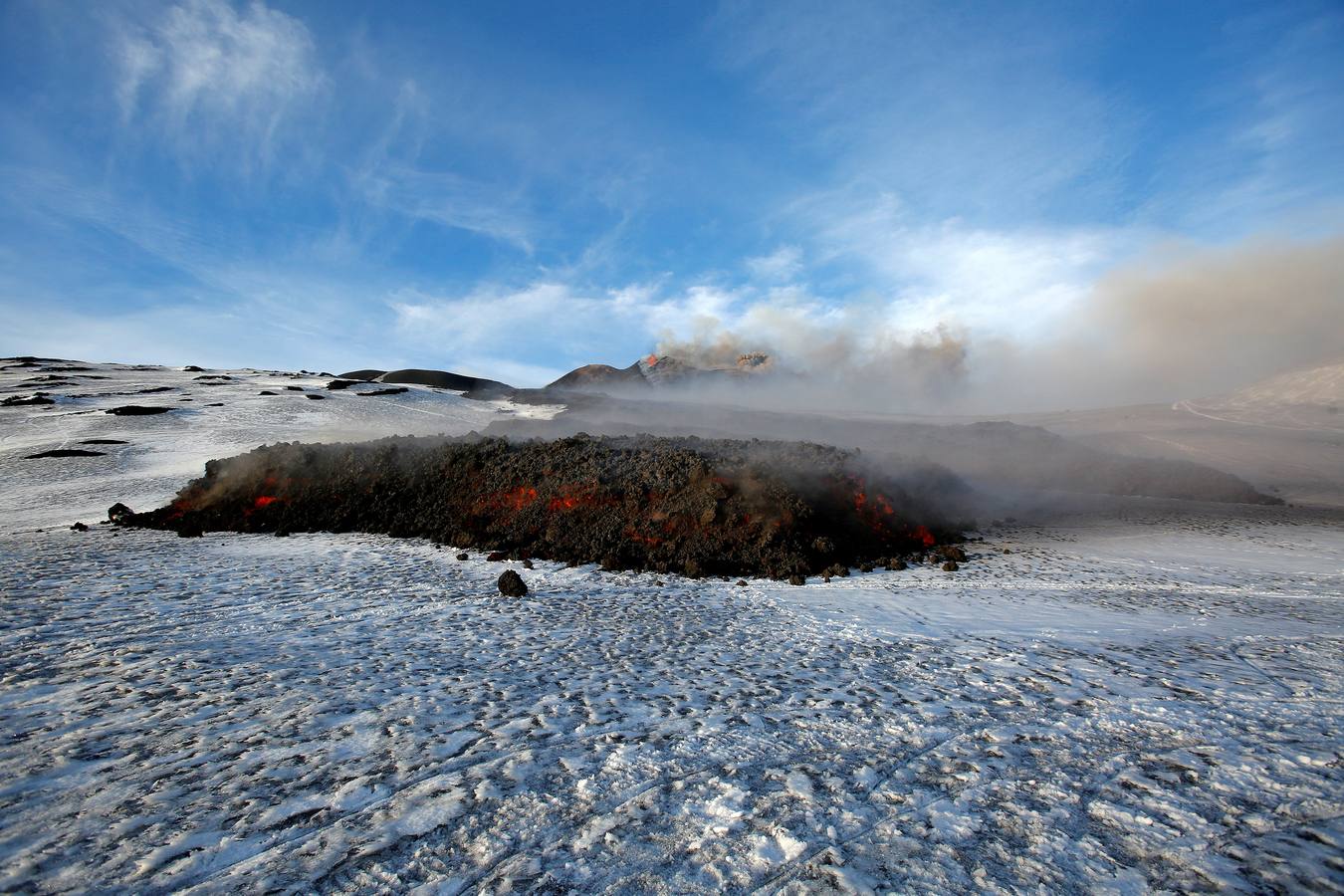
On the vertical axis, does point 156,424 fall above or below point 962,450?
above

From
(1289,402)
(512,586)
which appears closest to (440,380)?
(512,586)

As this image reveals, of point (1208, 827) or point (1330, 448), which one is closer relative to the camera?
point (1208, 827)

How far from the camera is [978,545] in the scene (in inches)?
634

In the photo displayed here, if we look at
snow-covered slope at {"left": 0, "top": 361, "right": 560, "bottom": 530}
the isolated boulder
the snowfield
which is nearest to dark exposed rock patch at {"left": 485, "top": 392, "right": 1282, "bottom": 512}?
snow-covered slope at {"left": 0, "top": 361, "right": 560, "bottom": 530}

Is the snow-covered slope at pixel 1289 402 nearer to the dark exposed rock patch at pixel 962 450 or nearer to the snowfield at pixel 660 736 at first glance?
the dark exposed rock patch at pixel 962 450

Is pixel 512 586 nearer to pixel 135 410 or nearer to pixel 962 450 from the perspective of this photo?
pixel 962 450

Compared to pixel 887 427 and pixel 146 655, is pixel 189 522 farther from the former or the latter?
pixel 887 427

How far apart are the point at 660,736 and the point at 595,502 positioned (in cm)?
992

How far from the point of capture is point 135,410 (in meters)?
38.5

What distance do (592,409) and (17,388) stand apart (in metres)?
48.2

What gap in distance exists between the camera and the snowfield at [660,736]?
365 cm

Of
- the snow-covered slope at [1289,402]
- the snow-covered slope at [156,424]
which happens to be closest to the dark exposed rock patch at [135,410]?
the snow-covered slope at [156,424]

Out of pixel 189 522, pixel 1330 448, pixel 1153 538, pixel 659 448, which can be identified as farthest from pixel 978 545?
pixel 1330 448

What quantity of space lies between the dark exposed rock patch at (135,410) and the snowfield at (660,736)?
111ft
